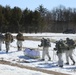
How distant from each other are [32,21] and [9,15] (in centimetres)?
694

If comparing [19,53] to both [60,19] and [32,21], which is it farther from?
[60,19]

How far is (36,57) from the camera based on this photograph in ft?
88.7

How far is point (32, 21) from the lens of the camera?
3570 inches

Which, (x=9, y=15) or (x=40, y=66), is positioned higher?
(x=9, y=15)

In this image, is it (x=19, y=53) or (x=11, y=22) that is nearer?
(x=19, y=53)

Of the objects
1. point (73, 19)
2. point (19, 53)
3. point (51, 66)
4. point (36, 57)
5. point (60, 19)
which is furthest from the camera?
point (60, 19)

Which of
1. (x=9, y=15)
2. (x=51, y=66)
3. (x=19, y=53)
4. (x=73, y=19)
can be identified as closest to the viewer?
(x=51, y=66)

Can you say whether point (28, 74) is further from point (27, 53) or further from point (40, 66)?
point (27, 53)

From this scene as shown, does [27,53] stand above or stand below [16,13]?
below

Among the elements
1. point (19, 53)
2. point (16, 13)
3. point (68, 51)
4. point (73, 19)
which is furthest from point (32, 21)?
point (68, 51)

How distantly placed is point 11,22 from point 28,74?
230ft

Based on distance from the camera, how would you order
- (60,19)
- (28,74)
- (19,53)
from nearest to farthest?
(28,74) → (19,53) → (60,19)

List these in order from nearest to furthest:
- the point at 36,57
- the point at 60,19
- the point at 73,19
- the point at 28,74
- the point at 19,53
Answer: the point at 28,74 < the point at 36,57 < the point at 19,53 < the point at 73,19 < the point at 60,19

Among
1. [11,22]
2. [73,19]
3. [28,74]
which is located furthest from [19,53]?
[73,19]
